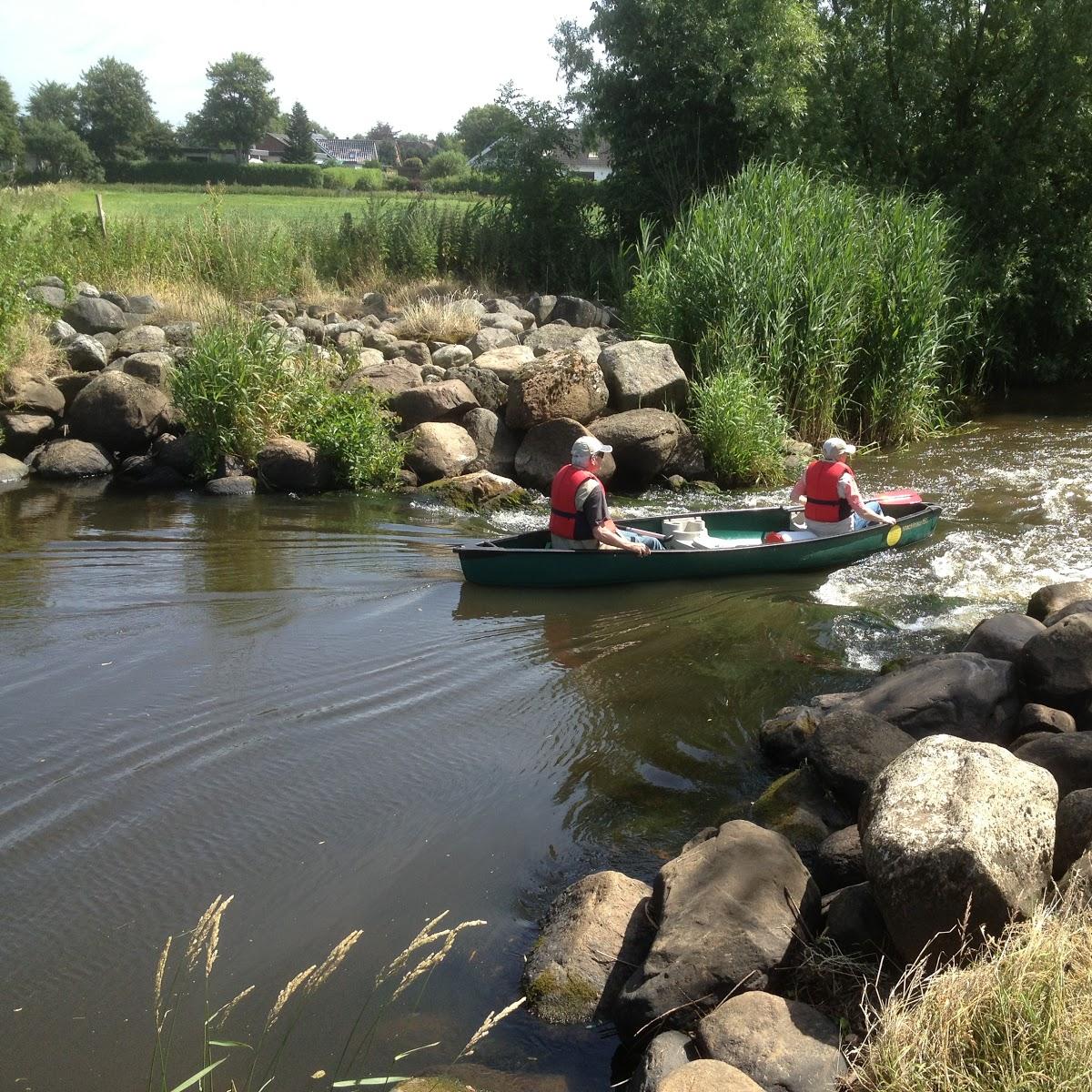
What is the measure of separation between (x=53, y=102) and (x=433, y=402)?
89.2 meters

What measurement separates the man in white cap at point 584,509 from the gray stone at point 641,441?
11.6ft

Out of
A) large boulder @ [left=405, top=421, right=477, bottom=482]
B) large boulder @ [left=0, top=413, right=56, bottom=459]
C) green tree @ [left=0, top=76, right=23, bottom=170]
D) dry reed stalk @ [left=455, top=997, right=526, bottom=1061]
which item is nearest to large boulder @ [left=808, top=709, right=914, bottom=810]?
dry reed stalk @ [left=455, top=997, right=526, bottom=1061]

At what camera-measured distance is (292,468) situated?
1327 cm

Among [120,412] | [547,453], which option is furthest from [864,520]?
[120,412]

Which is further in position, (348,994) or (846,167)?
(846,167)

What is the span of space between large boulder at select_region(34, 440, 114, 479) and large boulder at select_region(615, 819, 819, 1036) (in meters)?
11.6

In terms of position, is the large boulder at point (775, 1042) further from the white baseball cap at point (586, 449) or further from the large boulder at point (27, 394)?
the large boulder at point (27, 394)

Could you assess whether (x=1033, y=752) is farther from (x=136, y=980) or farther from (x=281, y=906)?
(x=136, y=980)

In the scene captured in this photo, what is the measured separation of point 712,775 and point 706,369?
31.1 feet

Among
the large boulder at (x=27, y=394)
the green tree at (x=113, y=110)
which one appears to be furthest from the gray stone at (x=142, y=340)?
the green tree at (x=113, y=110)

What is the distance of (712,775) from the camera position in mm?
6254

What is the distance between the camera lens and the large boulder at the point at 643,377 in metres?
14.2

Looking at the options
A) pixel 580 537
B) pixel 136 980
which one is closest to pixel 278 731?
pixel 136 980

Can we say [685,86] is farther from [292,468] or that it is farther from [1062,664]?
[1062,664]
